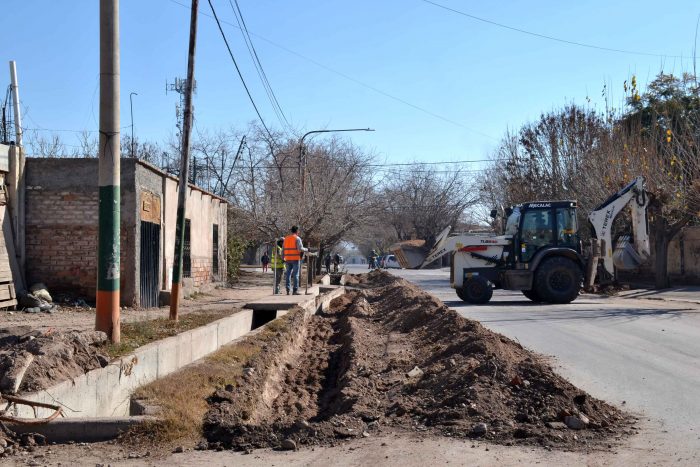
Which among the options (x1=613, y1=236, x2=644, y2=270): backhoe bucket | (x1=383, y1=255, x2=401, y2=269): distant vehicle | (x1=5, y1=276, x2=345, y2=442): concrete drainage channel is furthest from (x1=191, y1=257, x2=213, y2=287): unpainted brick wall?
(x1=383, y1=255, x2=401, y2=269): distant vehicle

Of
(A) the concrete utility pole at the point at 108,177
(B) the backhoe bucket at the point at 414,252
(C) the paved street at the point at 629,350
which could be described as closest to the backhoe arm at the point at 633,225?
(C) the paved street at the point at 629,350

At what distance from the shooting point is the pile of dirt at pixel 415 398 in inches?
246

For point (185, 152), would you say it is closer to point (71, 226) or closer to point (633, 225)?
point (71, 226)

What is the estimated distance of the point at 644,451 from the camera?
5.90 metres

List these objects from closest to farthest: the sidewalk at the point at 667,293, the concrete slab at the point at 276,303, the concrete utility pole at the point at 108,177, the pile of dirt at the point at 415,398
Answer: the pile of dirt at the point at 415,398
the concrete utility pole at the point at 108,177
the concrete slab at the point at 276,303
the sidewalk at the point at 667,293

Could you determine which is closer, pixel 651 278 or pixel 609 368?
pixel 609 368

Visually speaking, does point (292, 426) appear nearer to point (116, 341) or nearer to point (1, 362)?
point (1, 362)

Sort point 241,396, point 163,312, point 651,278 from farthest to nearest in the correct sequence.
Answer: point 651,278, point 163,312, point 241,396

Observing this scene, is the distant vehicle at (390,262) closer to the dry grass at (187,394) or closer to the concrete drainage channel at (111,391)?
the concrete drainage channel at (111,391)

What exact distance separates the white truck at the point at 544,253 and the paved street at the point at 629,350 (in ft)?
2.92

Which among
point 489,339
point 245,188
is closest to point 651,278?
point 245,188

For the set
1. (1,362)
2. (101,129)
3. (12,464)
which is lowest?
(12,464)

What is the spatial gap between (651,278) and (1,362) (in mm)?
33844

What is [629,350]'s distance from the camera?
1189cm
